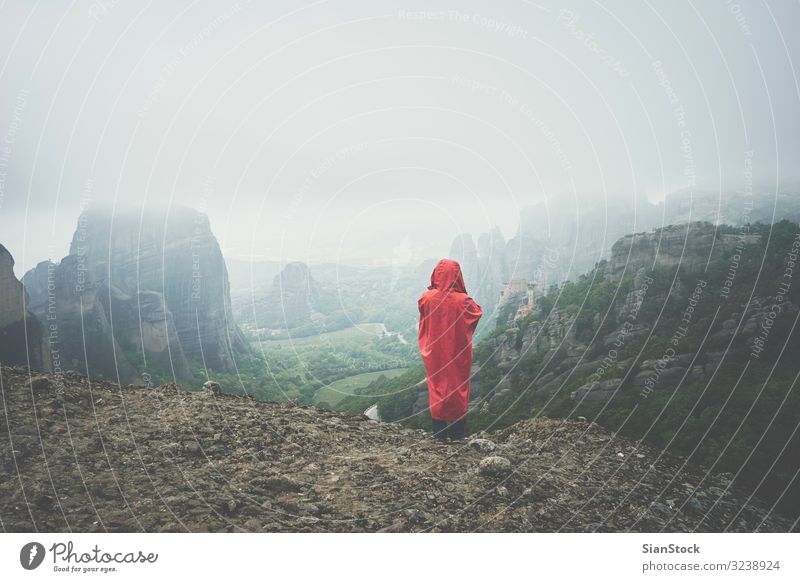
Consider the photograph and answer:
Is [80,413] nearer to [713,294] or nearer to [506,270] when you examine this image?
[713,294]

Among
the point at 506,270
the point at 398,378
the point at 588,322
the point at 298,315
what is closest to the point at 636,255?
the point at 588,322

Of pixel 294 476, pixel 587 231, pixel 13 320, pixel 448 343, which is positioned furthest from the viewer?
pixel 587 231

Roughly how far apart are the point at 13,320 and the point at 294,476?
23.1m

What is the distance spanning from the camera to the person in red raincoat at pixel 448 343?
729 centimetres

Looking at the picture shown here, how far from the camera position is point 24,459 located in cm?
546

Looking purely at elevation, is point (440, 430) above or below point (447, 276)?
below

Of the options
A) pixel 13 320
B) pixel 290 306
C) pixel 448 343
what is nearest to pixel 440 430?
pixel 448 343

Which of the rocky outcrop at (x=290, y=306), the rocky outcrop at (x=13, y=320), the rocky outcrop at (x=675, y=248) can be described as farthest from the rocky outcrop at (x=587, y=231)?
the rocky outcrop at (x=13, y=320)

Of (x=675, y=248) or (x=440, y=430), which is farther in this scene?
(x=675, y=248)

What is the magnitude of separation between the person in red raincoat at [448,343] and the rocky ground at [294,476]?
0.61 m

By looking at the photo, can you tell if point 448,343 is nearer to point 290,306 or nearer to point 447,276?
point 447,276

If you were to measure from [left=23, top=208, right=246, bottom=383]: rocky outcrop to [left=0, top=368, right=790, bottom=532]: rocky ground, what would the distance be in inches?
1432

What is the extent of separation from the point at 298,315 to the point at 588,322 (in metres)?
28.3

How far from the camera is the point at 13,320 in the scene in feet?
71.4
